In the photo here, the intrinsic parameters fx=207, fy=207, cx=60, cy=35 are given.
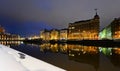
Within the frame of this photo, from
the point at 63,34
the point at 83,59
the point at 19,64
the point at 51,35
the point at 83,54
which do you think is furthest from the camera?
the point at 51,35

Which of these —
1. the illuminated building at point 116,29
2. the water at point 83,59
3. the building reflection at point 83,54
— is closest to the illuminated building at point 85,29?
the illuminated building at point 116,29

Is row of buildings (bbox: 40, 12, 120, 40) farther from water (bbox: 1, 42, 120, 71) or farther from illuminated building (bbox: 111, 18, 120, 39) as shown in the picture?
water (bbox: 1, 42, 120, 71)

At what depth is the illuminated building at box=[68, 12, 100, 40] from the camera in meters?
107

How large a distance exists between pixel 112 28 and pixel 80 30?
118 feet

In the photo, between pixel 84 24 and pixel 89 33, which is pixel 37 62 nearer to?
pixel 89 33

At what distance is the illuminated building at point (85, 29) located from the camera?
351 feet

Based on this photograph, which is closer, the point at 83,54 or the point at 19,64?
the point at 19,64

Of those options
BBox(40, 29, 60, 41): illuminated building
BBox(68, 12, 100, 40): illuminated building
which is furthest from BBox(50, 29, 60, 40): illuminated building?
BBox(68, 12, 100, 40): illuminated building

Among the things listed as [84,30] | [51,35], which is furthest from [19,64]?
[51,35]

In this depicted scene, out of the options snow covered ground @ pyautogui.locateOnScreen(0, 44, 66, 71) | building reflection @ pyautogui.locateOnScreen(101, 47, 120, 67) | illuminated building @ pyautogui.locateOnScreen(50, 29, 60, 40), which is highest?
illuminated building @ pyautogui.locateOnScreen(50, 29, 60, 40)

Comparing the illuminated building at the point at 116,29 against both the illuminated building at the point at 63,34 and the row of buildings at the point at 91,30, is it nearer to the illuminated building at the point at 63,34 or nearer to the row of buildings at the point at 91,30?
the row of buildings at the point at 91,30

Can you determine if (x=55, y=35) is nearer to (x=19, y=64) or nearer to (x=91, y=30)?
(x=91, y=30)

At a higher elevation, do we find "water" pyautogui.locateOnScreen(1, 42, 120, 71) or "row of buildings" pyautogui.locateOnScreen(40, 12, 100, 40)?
"row of buildings" pyautogui.locateOnScreen(40, 12, 100, 40)

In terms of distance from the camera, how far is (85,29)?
11788cm
